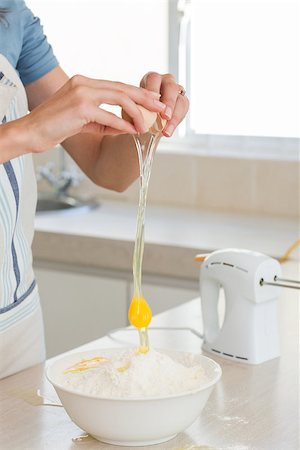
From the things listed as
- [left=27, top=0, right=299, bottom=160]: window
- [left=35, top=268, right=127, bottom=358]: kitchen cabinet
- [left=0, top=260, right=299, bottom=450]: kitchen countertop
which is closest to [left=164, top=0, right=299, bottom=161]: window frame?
[left=27, top=0, right=299, bottom=160]: window

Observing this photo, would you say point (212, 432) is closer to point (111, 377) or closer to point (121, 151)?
point (111, 377)

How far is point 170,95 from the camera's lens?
1.41 m

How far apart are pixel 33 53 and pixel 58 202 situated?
1755 mm

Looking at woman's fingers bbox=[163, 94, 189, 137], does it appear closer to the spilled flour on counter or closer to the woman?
the woman

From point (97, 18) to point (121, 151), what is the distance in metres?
1.94

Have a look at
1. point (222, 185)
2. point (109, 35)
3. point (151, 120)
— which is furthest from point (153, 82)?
point (109, 35)

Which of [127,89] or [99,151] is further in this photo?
[99,151]

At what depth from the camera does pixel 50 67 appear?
1.70 metres

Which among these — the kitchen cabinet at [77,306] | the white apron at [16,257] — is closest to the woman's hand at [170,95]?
the white apron at [16,257]

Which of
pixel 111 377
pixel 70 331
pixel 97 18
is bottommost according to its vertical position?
pixel 70 331

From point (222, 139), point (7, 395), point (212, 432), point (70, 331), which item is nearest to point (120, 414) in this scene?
point (212, 432)

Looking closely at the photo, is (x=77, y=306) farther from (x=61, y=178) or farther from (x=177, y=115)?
(x=177, y=115)

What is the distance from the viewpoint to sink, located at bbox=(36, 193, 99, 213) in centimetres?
335

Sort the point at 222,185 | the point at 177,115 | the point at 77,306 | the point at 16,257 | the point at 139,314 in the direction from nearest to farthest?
the point at 139,314 → the point at 177,115 → the point at 16,257 → the point at 77,306 → the point at 222,185
